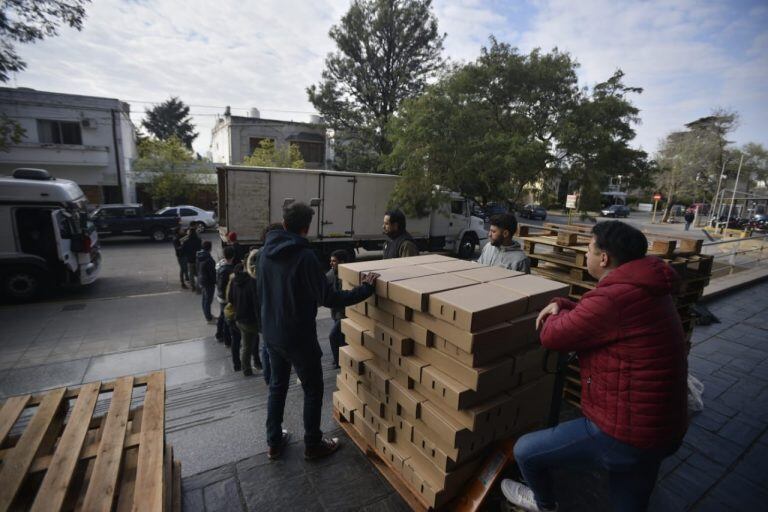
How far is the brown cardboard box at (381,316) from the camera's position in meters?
2.78

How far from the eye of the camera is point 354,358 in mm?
3125

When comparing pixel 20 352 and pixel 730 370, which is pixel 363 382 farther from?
pixel 20 352

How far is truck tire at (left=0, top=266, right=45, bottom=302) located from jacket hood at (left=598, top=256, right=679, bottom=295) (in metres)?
10.6

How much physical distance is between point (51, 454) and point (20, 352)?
4.82 metres

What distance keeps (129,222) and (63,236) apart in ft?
30.3

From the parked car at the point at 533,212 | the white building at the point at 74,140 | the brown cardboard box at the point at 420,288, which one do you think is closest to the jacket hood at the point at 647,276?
the brown cardboard box at the point at 420,288

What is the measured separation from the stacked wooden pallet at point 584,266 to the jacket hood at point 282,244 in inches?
105

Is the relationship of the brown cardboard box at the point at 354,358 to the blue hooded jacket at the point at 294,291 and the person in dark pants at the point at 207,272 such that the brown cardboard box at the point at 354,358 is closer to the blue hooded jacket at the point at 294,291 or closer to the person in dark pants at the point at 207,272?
the blue hooded jacket at the point at 294,291

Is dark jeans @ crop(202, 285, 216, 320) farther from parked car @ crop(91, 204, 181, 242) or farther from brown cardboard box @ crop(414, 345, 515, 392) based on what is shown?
parked car @ crop(91, 204, 181, 242)

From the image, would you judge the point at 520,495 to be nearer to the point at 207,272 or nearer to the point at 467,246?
the point at 207,272

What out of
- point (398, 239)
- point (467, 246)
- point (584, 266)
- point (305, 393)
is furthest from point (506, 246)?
point (467, 246)

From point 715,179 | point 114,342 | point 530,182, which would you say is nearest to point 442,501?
point 114,342

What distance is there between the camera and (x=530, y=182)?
460 inches

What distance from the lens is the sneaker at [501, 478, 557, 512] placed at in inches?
88.9
